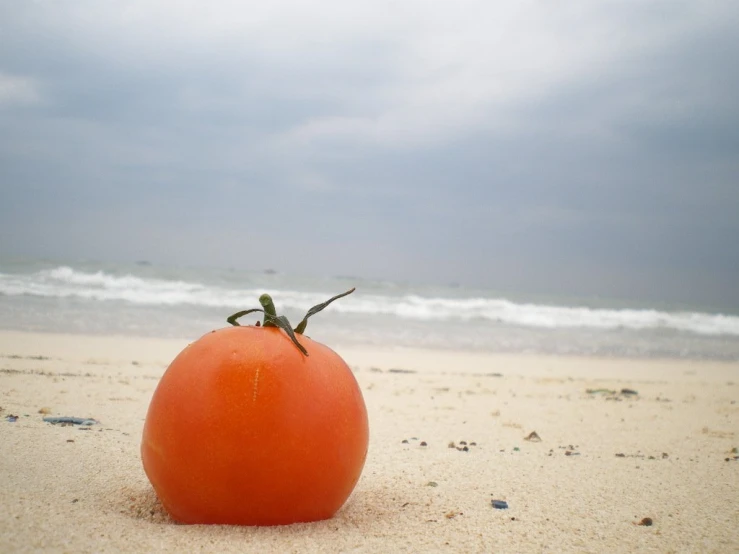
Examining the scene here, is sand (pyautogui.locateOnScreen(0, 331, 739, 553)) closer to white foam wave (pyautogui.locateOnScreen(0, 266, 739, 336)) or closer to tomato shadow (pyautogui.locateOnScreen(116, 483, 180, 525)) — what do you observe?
tomato shadow (pyautogui.locateOnScreen(116, 483, 180, 525))

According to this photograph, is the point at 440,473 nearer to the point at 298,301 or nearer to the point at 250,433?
the point at 250,433

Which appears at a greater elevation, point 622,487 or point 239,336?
point 239,336

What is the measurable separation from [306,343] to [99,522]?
3.31 feet

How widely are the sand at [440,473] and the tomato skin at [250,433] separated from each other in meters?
0.11

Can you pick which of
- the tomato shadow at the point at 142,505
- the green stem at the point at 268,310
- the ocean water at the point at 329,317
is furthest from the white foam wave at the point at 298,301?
the green stem at the point at 268,310

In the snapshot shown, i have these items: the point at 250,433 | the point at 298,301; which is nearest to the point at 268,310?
the point at 250,433

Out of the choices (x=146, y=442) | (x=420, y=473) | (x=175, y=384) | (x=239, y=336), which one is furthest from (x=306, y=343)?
(x=420, y=473)

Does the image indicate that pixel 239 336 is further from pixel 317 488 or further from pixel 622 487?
pixel 622 487

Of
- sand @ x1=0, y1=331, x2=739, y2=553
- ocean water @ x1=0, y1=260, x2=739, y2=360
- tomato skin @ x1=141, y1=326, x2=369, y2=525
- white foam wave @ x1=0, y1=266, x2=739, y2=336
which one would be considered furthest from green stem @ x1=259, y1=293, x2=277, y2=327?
white foam wave @ x1=0, y1=266, x2=739, y2=336

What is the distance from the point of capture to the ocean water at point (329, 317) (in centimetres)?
1335

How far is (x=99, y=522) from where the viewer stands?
232 centimetres

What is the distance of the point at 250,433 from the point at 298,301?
22279 millimetres

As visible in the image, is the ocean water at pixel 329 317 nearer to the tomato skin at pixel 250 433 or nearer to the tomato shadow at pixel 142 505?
the tomato shadow at pixel 142 505

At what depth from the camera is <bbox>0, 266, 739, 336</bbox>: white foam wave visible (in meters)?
20.0
